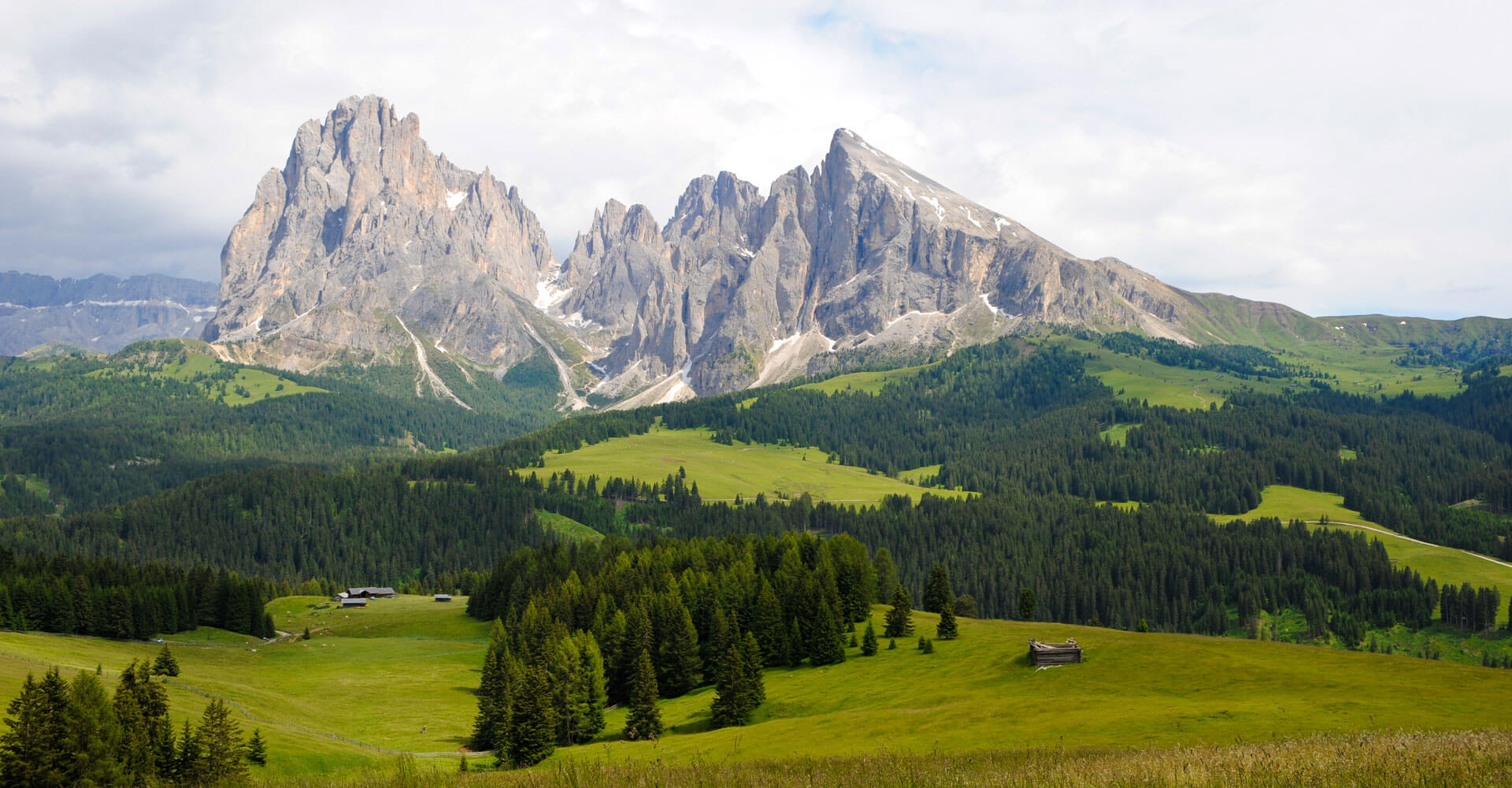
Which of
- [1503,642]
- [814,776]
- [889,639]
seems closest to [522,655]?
[889,639]

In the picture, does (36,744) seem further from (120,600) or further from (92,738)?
(120,600)

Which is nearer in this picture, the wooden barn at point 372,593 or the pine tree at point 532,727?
the pine tree at point 532,727

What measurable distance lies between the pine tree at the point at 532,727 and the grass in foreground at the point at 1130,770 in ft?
85.4

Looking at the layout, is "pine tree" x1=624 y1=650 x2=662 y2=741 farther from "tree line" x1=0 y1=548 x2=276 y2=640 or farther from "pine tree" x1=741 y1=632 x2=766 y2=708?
"tree line" x1=0 y1=548 x2=276 y2=640

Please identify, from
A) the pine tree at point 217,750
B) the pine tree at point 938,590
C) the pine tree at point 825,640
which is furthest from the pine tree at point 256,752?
the pine tree at point 938,590

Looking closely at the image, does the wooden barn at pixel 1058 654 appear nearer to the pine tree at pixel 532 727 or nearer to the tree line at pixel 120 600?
the pine tree at pixel 532 727

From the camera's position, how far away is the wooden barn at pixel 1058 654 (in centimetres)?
6812

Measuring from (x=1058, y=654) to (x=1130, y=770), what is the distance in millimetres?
42911

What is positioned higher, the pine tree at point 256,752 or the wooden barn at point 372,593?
the pine tree at point 256,752

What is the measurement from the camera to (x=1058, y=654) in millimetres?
68312

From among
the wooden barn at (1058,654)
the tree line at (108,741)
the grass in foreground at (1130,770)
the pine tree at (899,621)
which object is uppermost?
the grass in foreground at (1130,770)

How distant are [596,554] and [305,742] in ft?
219

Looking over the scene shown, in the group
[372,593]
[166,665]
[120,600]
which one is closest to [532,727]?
[166,665]

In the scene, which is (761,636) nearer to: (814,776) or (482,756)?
(482,756)
